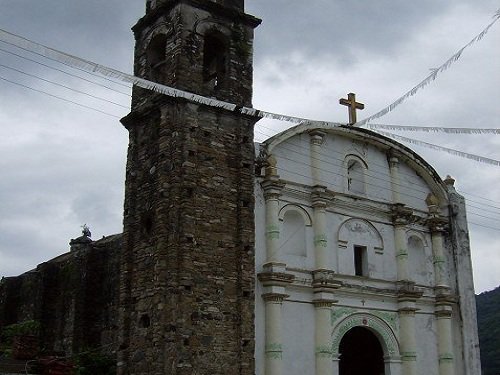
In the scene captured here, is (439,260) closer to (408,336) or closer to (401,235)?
→ (401,235)

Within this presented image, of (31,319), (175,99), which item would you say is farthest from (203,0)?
(31,319)

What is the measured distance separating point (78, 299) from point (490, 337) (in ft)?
83.2

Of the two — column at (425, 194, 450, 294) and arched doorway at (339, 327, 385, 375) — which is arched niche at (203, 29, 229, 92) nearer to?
arched doorway at (339, 327, 385, 375)

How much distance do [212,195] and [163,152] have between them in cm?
141

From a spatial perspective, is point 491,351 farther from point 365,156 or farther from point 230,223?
point 230,223

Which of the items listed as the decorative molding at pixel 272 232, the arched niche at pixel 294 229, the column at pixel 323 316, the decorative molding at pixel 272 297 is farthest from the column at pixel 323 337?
the decorative molding at pixel 272 232

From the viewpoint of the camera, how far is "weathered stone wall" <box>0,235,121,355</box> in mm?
20469

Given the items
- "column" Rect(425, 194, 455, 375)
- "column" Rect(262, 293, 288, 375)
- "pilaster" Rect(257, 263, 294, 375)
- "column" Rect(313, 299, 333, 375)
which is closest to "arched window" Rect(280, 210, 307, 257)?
"pilaster" Rect(257, 263, 294, 375)

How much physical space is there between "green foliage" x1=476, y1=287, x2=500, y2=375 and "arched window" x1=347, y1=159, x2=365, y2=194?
2172 centimetres

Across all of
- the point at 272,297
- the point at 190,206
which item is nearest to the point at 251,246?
the point at 272,297

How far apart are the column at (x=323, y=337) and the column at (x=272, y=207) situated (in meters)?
1.60

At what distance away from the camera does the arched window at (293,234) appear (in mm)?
17281

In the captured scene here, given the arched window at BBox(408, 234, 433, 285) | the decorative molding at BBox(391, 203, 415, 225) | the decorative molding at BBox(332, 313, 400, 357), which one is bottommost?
the decorative molding at BBox(332, 313, 400, 357)

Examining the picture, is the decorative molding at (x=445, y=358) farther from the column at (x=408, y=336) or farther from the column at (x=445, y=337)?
the column at (x=408, y=336)
